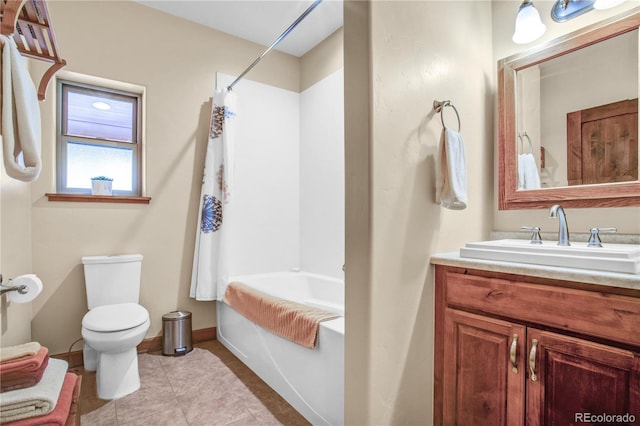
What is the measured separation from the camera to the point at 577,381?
1098mm

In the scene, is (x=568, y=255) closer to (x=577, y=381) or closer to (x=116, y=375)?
(x=577, y=381)

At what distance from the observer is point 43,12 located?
108 centimetres

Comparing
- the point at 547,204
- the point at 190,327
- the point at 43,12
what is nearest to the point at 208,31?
the point at 43,12

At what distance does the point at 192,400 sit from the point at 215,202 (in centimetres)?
147

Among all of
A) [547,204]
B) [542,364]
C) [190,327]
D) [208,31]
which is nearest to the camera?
[542,364]

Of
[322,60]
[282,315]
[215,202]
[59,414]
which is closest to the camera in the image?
[59,414]

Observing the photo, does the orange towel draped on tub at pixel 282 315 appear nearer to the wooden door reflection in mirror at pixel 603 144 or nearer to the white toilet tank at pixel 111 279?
the white toilet tank at pixel 111 279

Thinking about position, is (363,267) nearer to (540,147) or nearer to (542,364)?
(542,364)

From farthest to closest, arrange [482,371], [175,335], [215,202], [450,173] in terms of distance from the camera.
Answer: [215,202] < [175,335] < [450,173] < [482,371]

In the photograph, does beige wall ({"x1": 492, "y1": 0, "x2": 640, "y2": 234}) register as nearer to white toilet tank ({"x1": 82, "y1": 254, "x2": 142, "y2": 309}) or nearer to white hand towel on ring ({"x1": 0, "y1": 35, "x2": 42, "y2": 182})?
white hand towel on ring ({"x1": 0, "y1": 35, "x2": 42, "y2": 182})

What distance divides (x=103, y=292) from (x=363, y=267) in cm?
199

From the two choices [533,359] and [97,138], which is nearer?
[533,359]

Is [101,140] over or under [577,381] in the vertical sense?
over

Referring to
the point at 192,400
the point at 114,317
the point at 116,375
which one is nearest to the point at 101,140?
the point at 114,317
